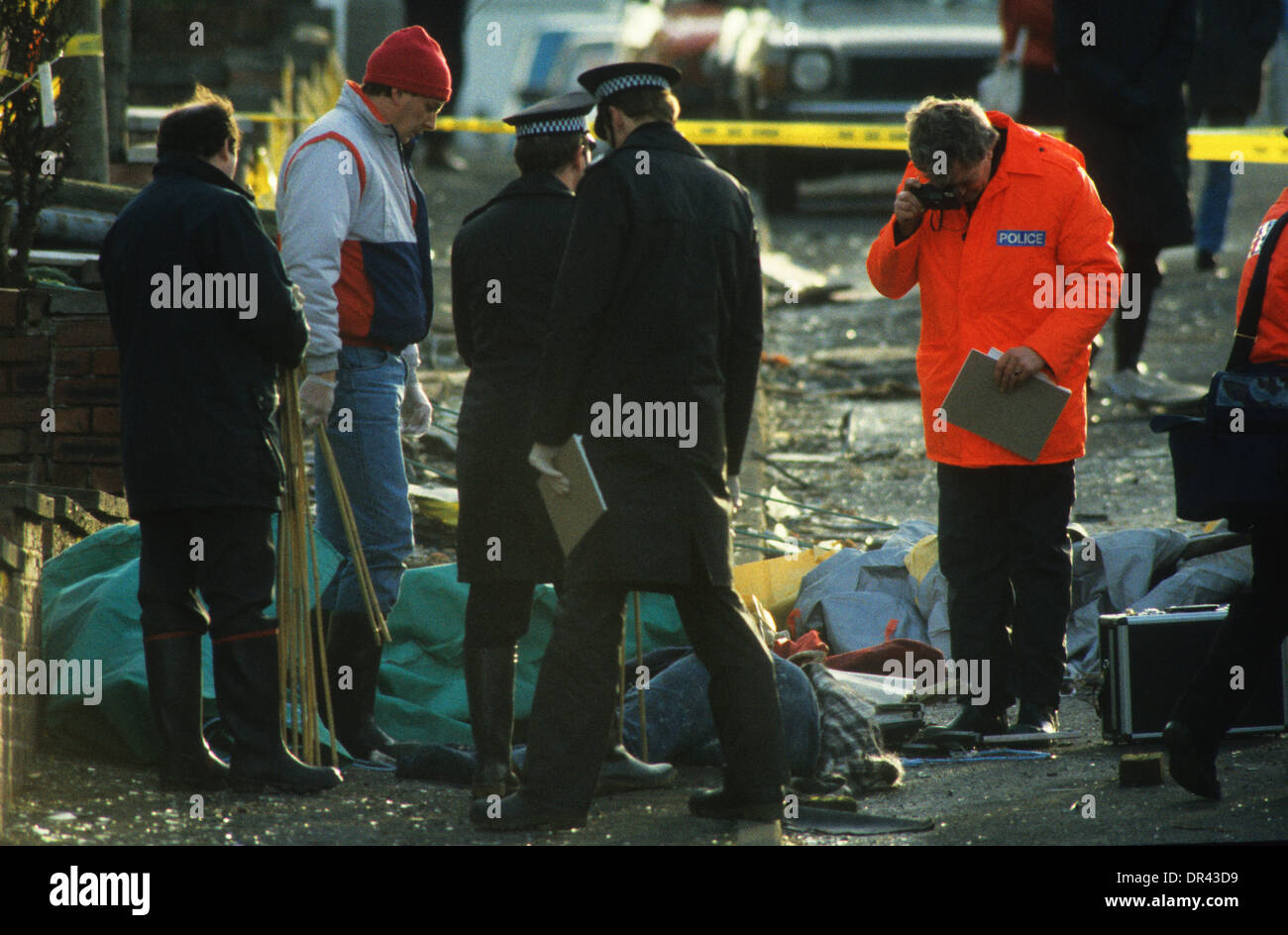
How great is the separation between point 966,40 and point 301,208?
34.3 feet

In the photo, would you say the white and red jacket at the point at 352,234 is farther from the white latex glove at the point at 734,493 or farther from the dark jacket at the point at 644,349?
the white latex glove at the point at 734,493

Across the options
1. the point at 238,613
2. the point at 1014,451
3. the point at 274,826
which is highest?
the point at 1014,451

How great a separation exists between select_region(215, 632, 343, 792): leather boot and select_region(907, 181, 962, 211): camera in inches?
91.2

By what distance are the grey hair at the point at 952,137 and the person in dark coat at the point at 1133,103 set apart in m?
4.06

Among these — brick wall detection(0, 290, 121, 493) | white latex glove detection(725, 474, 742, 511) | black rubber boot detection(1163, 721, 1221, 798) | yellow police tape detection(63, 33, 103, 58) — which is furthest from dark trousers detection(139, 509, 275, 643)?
yellow police tape detection(63, 33, 103, 58)

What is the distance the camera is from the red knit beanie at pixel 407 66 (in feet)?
17.8

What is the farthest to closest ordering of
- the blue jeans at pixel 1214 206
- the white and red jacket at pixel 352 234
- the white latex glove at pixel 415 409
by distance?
the blue jeans at pixel 1214 206 < the white latex glove at pixel 415 409 < the white and red jacket at pixel 352 234

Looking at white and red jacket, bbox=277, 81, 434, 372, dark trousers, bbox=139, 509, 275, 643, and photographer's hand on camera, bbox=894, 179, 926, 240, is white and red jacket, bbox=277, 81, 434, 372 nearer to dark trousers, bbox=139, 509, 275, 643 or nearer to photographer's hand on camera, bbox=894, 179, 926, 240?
dark trousers, bbox=139, 509, 275, 643

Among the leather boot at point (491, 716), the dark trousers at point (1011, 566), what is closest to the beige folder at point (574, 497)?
the leather boot at point (491, 716)

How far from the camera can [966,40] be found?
14773 mm

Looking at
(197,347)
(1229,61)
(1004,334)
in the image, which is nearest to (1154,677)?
(1004,334)

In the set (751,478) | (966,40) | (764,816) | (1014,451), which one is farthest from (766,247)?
(764,816)

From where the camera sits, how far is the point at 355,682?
5523 millimetres
